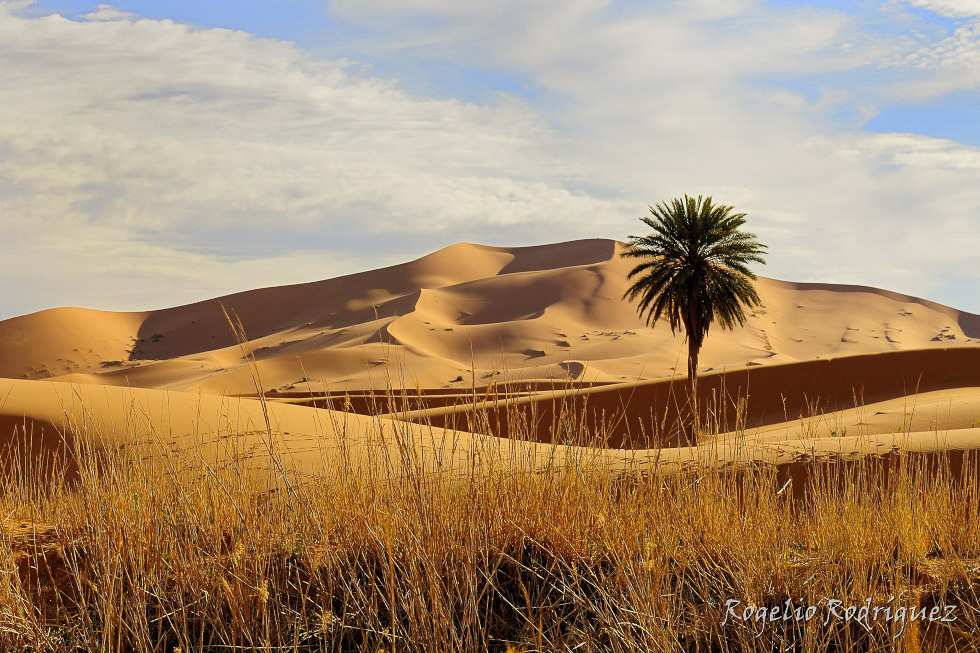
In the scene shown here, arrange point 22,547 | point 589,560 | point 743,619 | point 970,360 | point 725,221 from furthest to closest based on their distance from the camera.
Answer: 1. point 725,221
2. point 970,360
3. point 22,547
4. point 589,560
5. point 743,619

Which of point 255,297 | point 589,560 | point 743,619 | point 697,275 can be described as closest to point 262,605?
point 589,560

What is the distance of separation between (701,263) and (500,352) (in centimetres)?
2180

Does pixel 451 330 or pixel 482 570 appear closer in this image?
pixel 482 570

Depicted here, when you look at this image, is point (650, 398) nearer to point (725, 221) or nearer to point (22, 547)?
point (725, 221)

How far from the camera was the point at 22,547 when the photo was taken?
14.0 ft

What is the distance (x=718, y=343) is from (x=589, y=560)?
47720 mm
